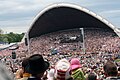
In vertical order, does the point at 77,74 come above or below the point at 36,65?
below

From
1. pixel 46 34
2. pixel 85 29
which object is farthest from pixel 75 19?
pixel 46 34

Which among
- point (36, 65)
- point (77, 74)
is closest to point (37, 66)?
point (36, 65)

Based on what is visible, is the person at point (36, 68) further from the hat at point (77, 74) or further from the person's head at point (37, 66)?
the hat at point (77, 74)

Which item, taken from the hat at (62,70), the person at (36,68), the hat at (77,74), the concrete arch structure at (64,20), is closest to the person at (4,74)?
the person at (36,68)

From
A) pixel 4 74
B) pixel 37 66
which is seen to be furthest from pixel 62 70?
pixel 4 74

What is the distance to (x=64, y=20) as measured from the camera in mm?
69875

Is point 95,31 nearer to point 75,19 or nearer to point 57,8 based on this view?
point 75,19

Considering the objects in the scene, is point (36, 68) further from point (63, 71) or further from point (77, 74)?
point (77, 74)

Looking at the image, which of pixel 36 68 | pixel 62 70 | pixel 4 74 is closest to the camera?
pixel 4 74

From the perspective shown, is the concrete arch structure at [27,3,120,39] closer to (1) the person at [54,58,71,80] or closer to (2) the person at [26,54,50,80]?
(1) the person at [54,58,71,80]

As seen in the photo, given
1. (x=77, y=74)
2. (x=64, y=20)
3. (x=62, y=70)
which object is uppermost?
(x=64, y=20)

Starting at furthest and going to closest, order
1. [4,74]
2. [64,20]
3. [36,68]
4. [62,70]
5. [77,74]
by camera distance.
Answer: [64,20] < [77,74] < [62,70] < [36,68] < [4,74]

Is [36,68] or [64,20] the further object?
[64,20]

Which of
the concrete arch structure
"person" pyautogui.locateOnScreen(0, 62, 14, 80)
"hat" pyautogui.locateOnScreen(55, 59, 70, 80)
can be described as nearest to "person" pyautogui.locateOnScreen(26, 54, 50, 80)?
"hat" pyautogui.locateOnScreen(55, 59, 70, 80)
